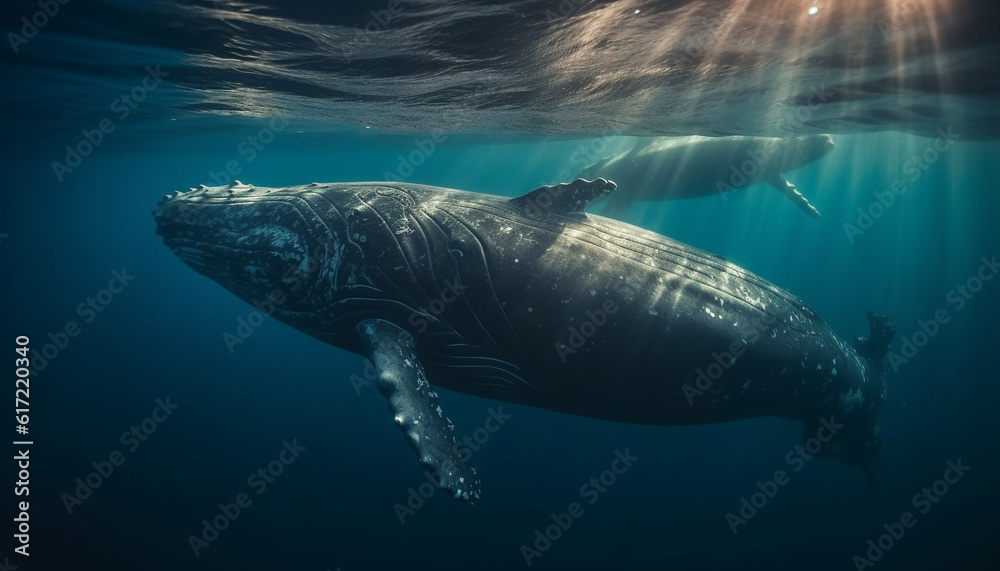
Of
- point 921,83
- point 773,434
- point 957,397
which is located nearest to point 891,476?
point 773,434

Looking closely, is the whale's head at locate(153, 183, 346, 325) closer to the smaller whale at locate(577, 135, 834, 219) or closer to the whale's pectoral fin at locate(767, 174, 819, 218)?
the smaller whale at locate(577, 135, 834, 219)

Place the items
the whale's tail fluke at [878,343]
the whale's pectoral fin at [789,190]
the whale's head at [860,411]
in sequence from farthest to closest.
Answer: the whale's pectoral fin at [789,190], the whale's tail fluke at [878,343], the whale's head at [860,411]

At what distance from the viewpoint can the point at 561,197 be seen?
597cm

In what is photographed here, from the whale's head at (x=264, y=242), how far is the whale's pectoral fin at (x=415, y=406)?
0.91 meters

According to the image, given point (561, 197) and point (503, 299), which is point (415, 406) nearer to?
point (503, 299)

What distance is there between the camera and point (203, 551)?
11.7 m

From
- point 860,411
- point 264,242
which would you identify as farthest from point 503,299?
point 860,411

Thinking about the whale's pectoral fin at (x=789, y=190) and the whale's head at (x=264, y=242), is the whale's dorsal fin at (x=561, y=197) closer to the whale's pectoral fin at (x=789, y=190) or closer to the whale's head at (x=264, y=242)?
the whale's head at (x=264, y=242)

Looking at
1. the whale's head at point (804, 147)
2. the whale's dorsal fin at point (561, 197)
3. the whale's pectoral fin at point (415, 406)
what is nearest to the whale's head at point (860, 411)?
the whale's dorsal fin at point (561, 197)

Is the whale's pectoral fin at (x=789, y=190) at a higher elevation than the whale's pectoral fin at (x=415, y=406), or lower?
lower

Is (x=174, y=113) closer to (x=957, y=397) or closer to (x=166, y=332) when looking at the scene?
(x=166, y=332)

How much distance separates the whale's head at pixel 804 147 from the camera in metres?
16.7

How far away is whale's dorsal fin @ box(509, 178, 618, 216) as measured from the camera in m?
5.84

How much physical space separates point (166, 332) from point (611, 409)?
38.8 meters
